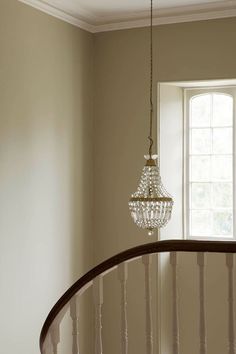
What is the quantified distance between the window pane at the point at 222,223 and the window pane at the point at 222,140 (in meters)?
0.52

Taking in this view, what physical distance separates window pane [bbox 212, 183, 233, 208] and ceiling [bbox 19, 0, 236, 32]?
1390 millimetres

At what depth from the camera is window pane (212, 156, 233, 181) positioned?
216 inches

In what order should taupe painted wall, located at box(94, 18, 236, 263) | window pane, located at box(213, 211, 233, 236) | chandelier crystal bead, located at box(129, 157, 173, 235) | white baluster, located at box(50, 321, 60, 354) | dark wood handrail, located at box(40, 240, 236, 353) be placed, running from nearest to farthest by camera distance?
dark wood handrail, located at box(40, 240, 236, 353)
white baluster, located at box(50, 321, 60, 354)
chandelier crystal bead, located at box(129, 157, 173, 235)
taupe painted wall, located at box(94, 18, 236, 263)
window pane, located at box(213, 211, 233, 236)

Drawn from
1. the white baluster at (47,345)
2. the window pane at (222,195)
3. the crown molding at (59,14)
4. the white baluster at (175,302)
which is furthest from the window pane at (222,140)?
the white baluster at (47,345)

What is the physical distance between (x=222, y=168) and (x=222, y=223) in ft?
1.52

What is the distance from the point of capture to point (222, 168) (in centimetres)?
552

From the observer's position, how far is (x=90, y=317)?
5555 millimetres

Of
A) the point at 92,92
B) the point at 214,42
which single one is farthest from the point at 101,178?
the point at 214,42

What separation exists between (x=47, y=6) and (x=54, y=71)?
480mm

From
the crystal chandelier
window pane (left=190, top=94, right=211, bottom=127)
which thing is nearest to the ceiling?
window pane (left=190, top=94, right=211, bottom=127)

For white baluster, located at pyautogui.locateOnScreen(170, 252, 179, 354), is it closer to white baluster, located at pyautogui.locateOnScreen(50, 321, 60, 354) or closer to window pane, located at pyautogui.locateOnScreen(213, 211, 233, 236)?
white baluster, located at pyautogui.locateOnScreen(50, 321, 60, 354)

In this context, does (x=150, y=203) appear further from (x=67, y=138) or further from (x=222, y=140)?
(x=222, y=140)

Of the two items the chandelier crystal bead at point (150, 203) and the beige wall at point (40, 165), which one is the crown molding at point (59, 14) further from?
the chandelier crystal bead at point (150, 203)

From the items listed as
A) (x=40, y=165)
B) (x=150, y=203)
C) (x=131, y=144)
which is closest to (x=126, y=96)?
(x=131, y=144)
